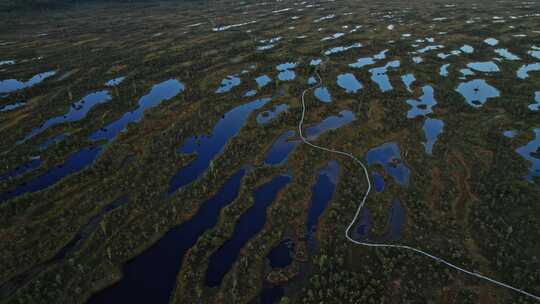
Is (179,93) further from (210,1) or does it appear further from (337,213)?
(210,1)

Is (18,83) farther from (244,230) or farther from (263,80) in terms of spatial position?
(244,230)

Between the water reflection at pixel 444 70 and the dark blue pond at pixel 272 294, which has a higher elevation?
the water reflection at pixel 444 70

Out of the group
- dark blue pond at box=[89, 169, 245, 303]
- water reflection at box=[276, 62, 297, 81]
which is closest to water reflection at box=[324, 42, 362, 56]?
water reflection at box=[276, 62, 297, 81]

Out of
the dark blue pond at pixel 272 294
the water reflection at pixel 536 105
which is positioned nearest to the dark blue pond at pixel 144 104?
the dark blue pond at pixel 272 294

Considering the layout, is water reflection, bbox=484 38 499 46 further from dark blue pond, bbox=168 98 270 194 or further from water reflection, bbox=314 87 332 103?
dark blue pond, bbox=168 98 270 194

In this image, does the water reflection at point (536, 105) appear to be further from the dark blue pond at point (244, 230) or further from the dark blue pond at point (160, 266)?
the dark blue pond at point (160, 266)

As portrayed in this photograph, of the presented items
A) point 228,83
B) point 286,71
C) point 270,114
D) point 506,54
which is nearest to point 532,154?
point 270,114
